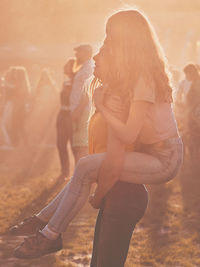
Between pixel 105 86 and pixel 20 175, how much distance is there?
6.63 m

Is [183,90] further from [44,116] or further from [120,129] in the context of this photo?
[120,129]

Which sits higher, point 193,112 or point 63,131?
point 193,112

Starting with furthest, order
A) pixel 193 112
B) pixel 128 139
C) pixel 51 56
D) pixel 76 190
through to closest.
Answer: pixel 51 56, pixel 193 112, pixel 76 190, pixel 128 139

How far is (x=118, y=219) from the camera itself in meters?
2.63

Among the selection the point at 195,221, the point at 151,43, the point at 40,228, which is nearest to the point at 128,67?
the point at 151,43

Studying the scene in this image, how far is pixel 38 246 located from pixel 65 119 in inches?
210

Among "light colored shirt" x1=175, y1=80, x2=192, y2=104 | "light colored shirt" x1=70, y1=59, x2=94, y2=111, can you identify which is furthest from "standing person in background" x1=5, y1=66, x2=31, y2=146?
"light colored shirt" x1=70, y1=59, x2=94, y2=111

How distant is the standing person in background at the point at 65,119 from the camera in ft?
24.2

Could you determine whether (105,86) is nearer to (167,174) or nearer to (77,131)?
(167,174)

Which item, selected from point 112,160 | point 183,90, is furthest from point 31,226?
point 183,90

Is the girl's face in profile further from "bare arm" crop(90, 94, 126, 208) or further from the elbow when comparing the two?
the elbow

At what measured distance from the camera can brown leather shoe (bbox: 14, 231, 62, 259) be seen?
2.62 m

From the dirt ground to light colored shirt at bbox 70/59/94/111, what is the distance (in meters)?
1.31

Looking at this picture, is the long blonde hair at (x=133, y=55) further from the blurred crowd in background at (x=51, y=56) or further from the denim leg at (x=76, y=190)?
the blurred crowd in background at (x=51, y=56)
